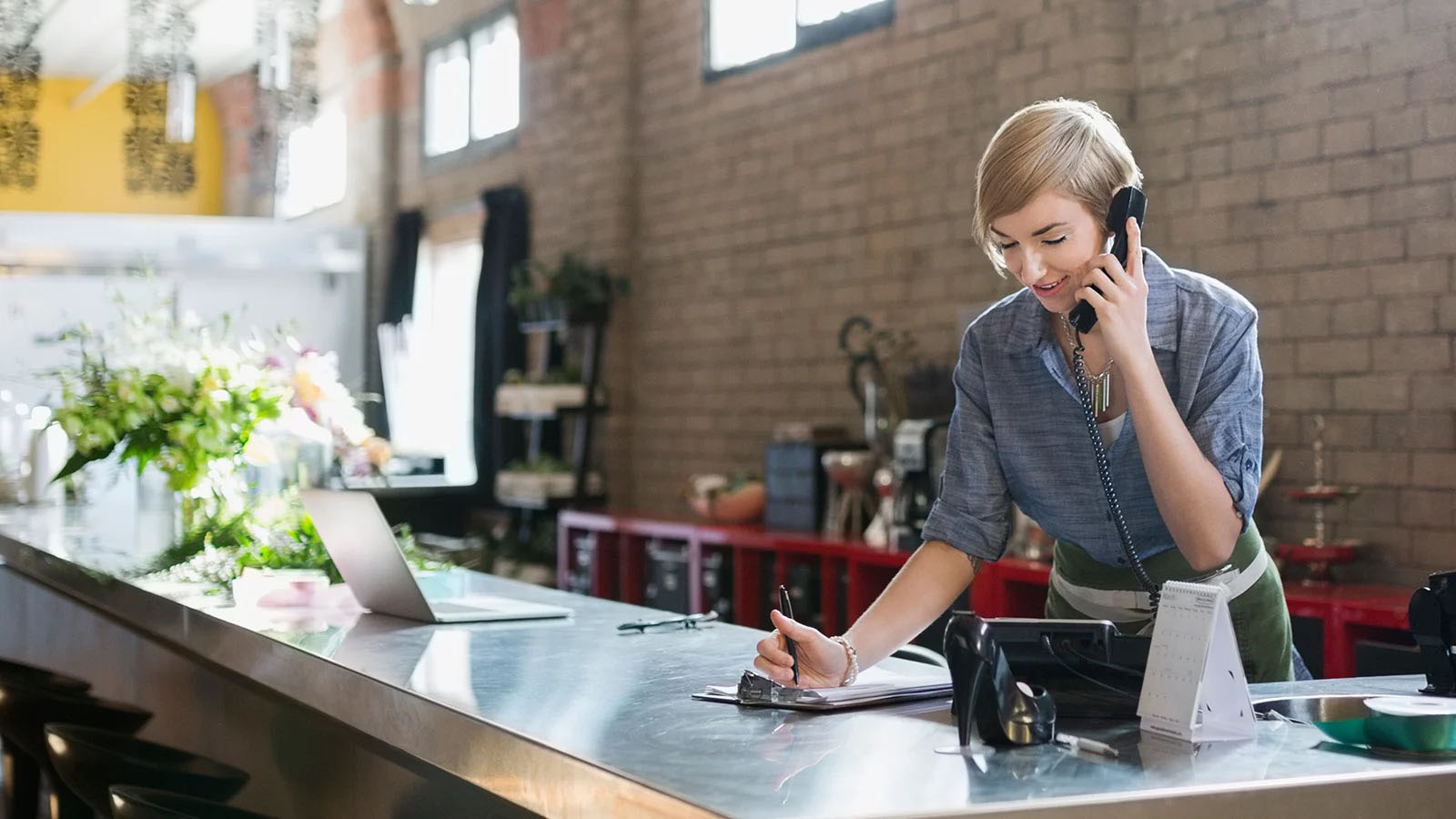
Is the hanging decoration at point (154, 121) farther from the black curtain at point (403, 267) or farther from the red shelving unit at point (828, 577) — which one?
the black curtain at point (403, 267)

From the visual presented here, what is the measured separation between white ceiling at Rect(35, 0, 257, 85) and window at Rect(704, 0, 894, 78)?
519 cm

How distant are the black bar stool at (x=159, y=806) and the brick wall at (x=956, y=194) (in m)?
3.28

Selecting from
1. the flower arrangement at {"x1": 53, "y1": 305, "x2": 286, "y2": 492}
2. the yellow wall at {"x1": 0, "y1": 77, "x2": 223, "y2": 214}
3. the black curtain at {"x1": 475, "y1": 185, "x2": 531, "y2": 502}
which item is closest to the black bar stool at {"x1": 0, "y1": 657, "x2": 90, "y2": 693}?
the flower arrangement at {"x1": 53, "y1": 305, "x2": 286, "y2": 492}

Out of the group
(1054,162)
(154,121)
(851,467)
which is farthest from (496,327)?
(1054,162)

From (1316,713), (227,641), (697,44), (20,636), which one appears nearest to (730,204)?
(697,44)

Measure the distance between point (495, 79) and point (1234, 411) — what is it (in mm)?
8519

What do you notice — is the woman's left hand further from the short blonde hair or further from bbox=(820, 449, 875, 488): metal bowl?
bbox=(820, 449, 875, 488): metal bowl

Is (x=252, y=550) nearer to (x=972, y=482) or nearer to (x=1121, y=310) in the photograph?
(x=972, y=482)

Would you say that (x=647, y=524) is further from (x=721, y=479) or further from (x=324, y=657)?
(x=324, y=657)

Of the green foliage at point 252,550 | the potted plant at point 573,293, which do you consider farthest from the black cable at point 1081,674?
the potted plant at point 573,293

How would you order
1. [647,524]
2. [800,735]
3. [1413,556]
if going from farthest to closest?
1. [647,524]
2. [1413,556]
3. [800,735]

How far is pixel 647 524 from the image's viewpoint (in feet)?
21.9

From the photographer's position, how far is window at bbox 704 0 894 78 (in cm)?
649

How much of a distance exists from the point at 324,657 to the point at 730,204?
17.9 feet
